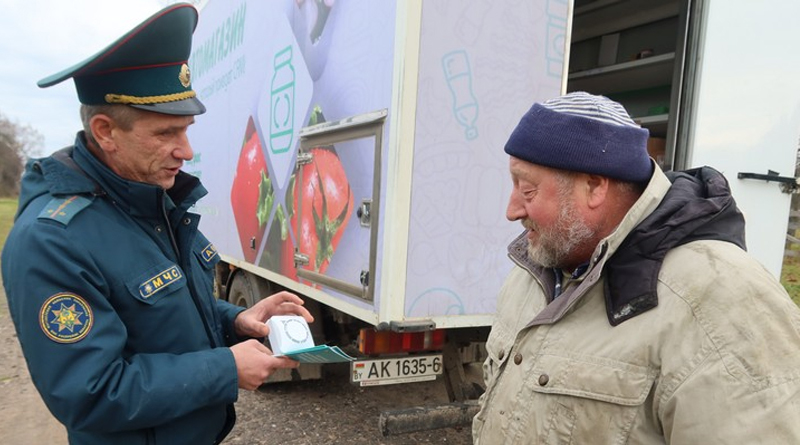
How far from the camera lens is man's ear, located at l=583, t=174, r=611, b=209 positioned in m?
1.25

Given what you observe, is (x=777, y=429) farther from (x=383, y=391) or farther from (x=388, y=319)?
(x=383, y=391)

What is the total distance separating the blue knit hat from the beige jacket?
0.08m

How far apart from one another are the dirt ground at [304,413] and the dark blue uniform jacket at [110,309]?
86.5 inches

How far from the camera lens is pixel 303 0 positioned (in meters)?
3.06

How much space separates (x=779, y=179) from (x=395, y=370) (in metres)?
2.81

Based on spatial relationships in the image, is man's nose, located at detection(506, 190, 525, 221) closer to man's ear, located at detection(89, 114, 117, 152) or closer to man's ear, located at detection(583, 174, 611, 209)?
man's ear, located at detection(583, 174, 611, 209)

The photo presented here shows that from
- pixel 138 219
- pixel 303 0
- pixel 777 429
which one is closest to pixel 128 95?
pixel 138 219

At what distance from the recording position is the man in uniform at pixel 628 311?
941mm

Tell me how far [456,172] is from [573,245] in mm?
1089

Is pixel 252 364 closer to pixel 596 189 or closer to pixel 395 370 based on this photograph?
pixel 596 189

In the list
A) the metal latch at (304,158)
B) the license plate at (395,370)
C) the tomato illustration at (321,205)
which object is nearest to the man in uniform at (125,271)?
the tomato illustration at (321,205)

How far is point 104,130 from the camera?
55.0 inches

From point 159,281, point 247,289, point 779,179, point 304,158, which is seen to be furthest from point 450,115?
point 247,289

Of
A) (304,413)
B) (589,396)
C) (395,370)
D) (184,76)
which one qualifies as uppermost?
(184,76)
